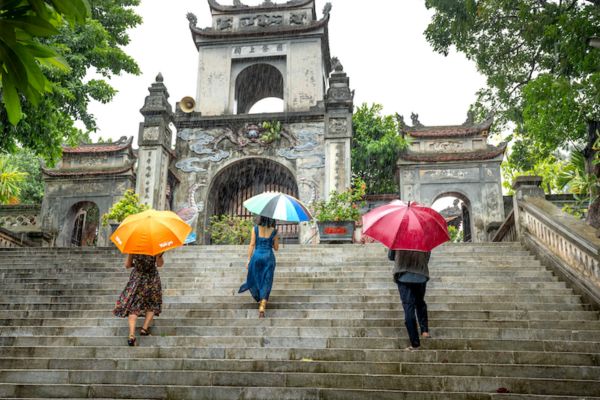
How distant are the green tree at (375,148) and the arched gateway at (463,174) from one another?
0.94 m

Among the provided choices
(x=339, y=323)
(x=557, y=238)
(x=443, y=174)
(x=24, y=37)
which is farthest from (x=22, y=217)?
(x=24, y=37)

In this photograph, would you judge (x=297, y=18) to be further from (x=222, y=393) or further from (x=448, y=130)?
(x=222, y=393)

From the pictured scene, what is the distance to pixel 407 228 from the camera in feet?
15.3

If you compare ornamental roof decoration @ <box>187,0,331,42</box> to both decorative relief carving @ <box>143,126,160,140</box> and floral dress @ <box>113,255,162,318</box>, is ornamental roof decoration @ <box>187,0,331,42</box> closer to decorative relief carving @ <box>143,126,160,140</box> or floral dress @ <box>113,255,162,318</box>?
decorative relief carving @ <box>143,126,160,140</box>

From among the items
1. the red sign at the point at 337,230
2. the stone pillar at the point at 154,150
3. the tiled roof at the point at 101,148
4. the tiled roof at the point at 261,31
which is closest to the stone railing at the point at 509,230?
the red sign at the point at 337,230

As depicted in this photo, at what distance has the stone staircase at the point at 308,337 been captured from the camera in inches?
163

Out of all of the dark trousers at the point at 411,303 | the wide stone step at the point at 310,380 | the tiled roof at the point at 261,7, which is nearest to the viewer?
the wide stone step at the point at 310,380

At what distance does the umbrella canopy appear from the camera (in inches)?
220

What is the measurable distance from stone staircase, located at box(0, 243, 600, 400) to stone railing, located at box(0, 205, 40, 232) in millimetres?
9314

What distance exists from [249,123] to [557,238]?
9.99 metres

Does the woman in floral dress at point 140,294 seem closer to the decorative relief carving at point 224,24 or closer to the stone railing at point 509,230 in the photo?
the stone railing at point 509,230

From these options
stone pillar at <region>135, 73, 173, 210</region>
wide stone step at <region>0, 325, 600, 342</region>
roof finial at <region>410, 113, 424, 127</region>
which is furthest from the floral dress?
roof finial at <region>410, 113, 424, 127</region>

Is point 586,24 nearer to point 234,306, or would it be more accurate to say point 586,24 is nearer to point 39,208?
point 234,306

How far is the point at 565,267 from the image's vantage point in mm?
6797
